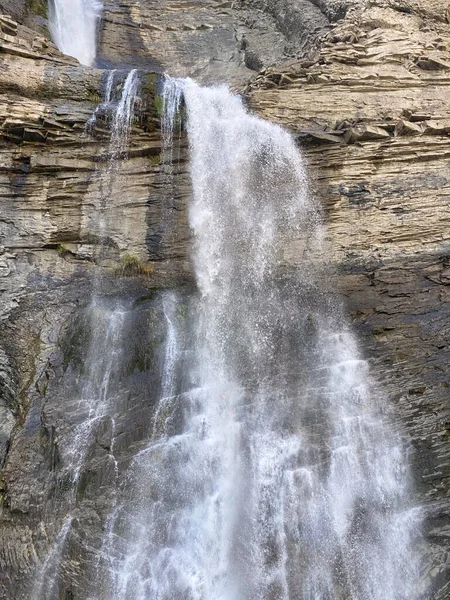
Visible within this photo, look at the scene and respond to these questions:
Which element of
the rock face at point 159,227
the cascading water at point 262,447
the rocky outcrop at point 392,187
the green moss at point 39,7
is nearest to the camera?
the cascading water at point 262,447

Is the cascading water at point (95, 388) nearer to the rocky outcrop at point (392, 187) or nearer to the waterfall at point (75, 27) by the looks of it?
the rocky outcrop at point (392, 187)

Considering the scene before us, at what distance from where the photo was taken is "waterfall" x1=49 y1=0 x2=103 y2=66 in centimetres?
1650

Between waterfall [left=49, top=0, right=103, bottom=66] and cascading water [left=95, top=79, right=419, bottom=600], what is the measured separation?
8.70 meters

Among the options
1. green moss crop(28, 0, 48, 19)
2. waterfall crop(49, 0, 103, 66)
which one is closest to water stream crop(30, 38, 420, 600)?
waterfall crop(49, 0, 103, 66)

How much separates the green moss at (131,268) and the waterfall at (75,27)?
907cm

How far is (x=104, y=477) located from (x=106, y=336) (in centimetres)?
263

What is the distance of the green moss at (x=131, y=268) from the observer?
10668mm

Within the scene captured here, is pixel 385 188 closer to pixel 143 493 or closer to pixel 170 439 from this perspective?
pixel 170 439

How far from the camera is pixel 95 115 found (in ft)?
37.5

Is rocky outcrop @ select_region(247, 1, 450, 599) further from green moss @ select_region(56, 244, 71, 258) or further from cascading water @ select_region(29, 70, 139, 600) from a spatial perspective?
green moss @ select_region(56, 244, 71, 258)

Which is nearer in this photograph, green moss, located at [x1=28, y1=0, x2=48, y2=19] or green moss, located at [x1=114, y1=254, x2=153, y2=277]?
green moss, located at [x1=114, y1=254, x2=153, y2=277]

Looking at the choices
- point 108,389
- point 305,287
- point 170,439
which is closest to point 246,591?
point 170,439

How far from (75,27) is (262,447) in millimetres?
15881

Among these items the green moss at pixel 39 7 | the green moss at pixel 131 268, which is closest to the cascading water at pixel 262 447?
the green moss at pixel 131 268
